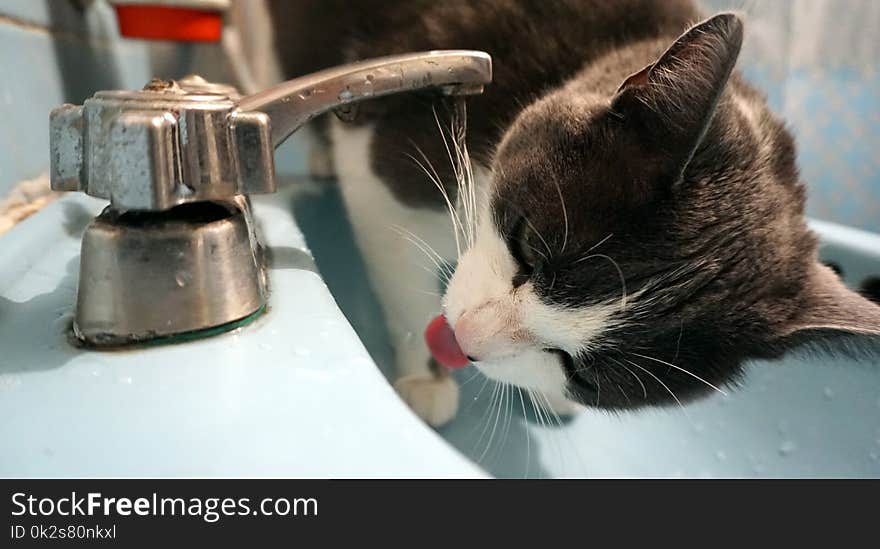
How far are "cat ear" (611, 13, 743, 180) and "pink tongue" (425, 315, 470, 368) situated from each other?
1.07ft

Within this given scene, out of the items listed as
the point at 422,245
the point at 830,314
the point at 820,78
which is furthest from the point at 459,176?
the point at 820,78

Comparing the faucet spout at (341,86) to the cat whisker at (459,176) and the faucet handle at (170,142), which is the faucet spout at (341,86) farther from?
the cat whisker at (459,176)

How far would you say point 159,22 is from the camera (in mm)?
935

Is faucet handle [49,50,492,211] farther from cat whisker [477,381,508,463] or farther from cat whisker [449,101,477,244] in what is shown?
cat whisker [477,381,508,463]

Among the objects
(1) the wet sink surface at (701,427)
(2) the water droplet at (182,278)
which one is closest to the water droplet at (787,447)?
(1) the wet sink surface at (701,427)

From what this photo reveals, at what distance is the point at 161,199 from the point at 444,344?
48cm

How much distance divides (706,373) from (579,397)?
5.5 inches

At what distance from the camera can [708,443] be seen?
0.87 meters

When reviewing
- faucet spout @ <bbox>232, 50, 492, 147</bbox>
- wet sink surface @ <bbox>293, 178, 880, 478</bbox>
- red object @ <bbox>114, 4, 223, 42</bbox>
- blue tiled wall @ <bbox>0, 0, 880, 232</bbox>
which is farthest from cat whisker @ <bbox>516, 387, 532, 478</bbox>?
red object @ <bbox>114, 4, 223, 42</bbox>

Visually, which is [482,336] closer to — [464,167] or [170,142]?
[464,167]

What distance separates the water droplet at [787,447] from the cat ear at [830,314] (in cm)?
21

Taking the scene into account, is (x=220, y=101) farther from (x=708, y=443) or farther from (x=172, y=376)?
(x=708, y=443)
